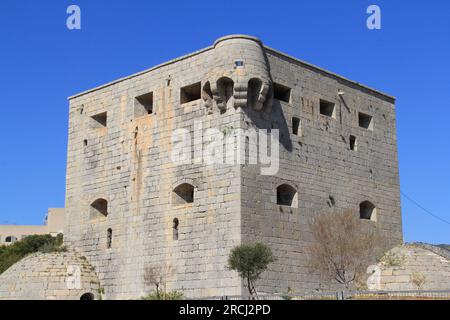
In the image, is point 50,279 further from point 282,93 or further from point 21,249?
point 21,249

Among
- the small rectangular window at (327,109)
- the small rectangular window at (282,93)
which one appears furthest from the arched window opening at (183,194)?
the small rectangular window at (327,109)

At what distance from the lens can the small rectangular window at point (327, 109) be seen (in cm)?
2538

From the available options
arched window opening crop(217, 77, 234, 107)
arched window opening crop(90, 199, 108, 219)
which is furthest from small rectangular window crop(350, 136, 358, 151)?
arched window opening crop(90, 199, 108, 219)

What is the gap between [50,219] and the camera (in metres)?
63.2

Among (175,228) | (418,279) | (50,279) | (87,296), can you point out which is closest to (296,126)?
(175,228)

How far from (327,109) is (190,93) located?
5.43 m

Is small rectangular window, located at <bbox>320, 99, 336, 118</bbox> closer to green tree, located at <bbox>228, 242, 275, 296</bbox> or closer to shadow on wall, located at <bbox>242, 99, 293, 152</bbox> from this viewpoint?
shadow on wall, located at <bbox>242, 99, 293, 152</bbox>

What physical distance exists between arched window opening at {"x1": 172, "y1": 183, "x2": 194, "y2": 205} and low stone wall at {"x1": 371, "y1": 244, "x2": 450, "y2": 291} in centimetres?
706

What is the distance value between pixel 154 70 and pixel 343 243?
9.71 meters

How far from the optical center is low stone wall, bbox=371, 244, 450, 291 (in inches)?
862

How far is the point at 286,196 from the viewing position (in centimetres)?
2323

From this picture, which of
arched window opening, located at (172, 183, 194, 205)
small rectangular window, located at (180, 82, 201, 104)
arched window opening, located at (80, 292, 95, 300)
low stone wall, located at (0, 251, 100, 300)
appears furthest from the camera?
arched window opening, located at (80, 292, 95, 300)
